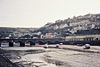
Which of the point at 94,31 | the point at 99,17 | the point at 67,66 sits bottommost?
the point at 67,66

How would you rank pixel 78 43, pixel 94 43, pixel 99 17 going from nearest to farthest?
pixel 94 43 < pixel 78 43 < pixel 99 17

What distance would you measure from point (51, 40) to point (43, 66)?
94355 mm

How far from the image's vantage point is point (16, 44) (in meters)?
144

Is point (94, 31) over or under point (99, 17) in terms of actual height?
under

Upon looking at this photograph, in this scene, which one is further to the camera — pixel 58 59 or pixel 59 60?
pixel 58 59

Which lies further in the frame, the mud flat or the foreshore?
the foreshore

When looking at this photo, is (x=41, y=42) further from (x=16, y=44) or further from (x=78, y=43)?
(x=78, y=43)

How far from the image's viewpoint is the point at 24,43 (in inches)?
5340

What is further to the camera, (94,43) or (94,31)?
(94,31)

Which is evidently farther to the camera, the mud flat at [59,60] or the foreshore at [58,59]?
the foreshore at [58,59]

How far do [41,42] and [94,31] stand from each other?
32.9 metres

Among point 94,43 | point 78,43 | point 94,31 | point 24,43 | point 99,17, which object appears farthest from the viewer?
point 99,17

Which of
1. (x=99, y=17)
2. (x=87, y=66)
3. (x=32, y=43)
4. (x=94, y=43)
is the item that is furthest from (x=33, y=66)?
(x=99, y=17)

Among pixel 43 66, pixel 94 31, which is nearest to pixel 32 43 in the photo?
pixel 94 31
